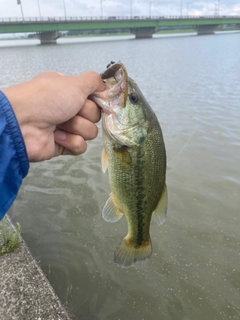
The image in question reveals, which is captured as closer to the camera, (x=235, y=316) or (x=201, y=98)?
(x=235, y=316)

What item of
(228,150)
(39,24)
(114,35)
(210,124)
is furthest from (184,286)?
(114,35)

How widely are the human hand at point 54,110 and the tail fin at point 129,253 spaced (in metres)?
0.90

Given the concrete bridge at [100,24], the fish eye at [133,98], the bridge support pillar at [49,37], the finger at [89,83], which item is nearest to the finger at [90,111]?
the finger at [89,83]

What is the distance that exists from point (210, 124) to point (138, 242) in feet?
27.5

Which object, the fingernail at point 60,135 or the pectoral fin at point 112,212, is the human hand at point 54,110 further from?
the pectoral fin at point 112,212

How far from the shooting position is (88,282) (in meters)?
4.37

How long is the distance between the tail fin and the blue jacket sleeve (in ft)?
3.41

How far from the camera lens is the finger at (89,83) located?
87.9 inches

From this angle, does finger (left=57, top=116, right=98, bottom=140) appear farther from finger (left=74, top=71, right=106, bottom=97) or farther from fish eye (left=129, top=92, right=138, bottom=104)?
fish eye (left=129, top=92, right=138, bottom=104)

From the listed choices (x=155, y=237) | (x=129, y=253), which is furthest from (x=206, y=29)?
(x=129, y=253)

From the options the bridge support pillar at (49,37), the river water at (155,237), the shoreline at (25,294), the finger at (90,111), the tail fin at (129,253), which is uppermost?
the finger at (90,111)

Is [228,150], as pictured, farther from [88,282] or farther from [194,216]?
[88,282]

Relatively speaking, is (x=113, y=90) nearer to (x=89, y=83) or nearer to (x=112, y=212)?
(x=89, y=83)

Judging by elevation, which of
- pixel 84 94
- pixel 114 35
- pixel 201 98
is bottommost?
pixel 114 35
